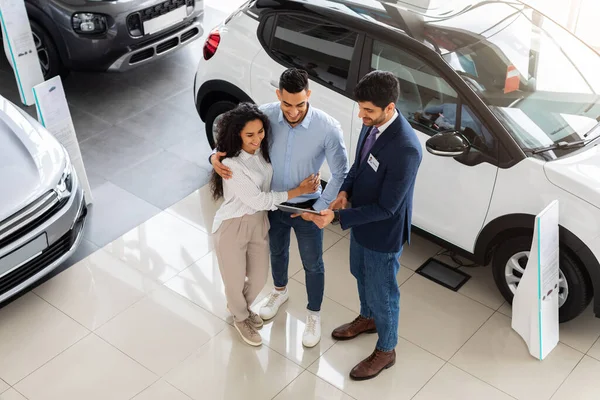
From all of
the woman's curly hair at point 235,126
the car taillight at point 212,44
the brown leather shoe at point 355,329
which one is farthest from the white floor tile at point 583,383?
the car taillight at point 212,44

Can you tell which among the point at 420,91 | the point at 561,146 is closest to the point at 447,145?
the point at 420,91

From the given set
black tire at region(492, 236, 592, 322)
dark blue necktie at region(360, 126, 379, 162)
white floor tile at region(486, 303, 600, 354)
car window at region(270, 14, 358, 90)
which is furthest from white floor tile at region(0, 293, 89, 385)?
white floor tile at region(486, 303, 600, 354)

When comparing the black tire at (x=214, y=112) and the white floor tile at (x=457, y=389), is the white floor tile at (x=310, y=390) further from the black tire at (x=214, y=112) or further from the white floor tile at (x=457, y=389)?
the black tire at (x=214, y=112)

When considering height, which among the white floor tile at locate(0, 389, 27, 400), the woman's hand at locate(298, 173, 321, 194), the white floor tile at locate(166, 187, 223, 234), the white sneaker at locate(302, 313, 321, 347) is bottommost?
the white floor tile at locate(166, 187, 223, 234)

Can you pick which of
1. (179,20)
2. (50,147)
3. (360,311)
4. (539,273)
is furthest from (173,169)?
(539,273)

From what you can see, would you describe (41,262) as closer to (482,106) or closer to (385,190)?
(385,190)

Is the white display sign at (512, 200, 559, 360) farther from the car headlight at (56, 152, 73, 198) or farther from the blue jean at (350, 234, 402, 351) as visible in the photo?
the car headlight at (56, 152, 73, 198)

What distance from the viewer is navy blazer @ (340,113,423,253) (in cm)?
313

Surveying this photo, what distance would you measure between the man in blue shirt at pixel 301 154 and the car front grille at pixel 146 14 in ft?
10.2

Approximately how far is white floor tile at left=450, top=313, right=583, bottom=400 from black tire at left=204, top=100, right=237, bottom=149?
2294 mm

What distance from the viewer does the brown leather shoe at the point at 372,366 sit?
12.4ft

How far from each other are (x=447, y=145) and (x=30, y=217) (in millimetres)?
2290

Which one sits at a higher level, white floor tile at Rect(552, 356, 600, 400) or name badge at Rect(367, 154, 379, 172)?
name badge at Rect(367, 154, 379, 172)

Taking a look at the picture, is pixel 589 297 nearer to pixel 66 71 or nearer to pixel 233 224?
pixel 233 224
